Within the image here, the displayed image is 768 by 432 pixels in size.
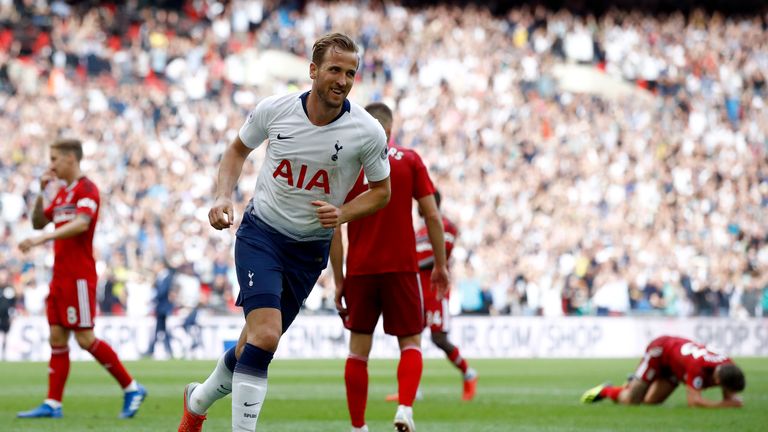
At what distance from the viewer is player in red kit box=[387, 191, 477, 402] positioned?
13.1m

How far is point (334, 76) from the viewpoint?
6.68 m

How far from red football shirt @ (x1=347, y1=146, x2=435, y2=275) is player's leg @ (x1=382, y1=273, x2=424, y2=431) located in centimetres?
10

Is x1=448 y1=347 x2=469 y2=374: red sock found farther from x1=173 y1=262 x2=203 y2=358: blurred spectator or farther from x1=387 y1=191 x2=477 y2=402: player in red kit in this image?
x1=173 y1=262 x2=203 y2=358: blurred spectator

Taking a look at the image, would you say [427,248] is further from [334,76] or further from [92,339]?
[334,76]

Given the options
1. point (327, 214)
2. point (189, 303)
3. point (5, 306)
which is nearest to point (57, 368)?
point (327, 214)

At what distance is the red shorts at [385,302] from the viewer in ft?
28.2

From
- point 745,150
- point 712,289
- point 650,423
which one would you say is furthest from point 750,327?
point 650,423

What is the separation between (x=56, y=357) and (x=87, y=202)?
52.7 inches

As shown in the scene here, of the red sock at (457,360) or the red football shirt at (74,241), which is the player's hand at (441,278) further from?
the red sock at (457,360)

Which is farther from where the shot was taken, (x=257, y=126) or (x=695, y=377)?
(x=695, y=377)

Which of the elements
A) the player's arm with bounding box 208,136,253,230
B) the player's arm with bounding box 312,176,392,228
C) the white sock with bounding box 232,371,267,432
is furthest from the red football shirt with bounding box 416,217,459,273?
the white sock with bounding box 232,371,267,432

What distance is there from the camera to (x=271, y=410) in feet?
39.1

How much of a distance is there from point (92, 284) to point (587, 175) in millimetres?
23988

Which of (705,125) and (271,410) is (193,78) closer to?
(705,125)
